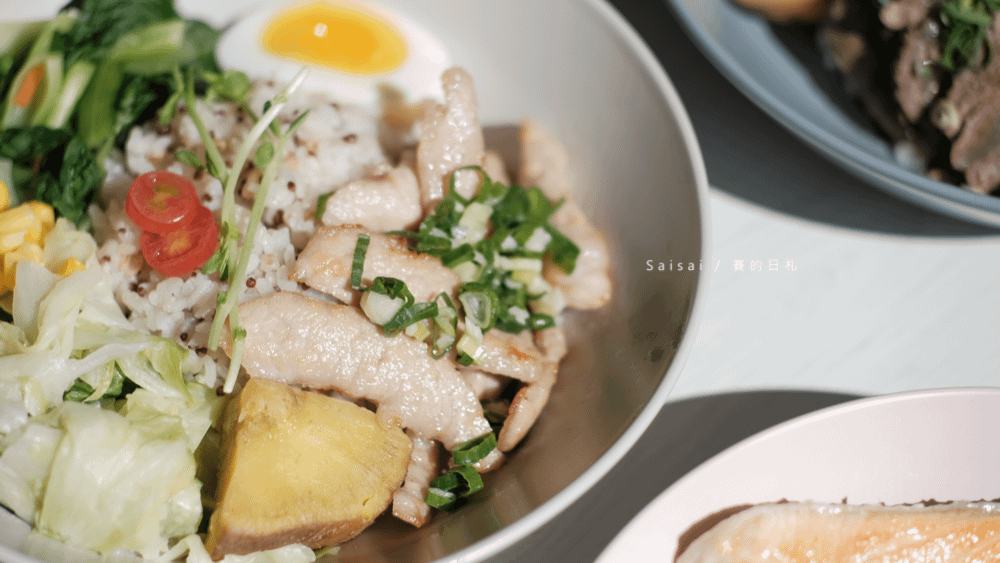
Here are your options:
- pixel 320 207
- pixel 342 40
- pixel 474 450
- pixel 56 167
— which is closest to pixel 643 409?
pixel 474 450

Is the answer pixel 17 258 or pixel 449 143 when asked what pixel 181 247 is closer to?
pixel 17 258

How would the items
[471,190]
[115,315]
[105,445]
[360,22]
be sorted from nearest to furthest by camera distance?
[105,445] → [115,315] → [471,190] → [360,22]

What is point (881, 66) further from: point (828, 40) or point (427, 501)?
point (427, 501)

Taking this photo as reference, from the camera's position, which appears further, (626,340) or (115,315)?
(626,340)

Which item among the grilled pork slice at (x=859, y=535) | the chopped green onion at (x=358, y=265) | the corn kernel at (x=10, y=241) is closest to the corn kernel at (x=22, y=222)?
the corn kernel at (x=10, y=241)

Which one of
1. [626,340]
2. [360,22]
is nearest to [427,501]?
[626,340]

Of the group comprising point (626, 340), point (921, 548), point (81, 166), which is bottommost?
point (921, 548)

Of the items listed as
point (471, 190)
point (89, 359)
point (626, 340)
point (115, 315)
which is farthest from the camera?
point (471, 190)
